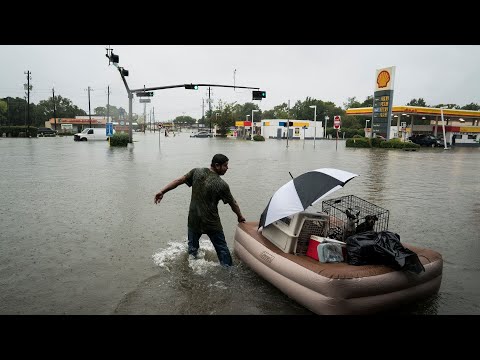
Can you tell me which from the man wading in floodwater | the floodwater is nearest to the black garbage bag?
the floodwater

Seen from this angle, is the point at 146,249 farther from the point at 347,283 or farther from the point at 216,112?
the point at 216,112

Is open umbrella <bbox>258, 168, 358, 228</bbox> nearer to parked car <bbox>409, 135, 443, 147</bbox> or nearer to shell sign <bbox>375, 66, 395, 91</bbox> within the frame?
shell sign <bbox>375, 66, 395, 91</bbox>

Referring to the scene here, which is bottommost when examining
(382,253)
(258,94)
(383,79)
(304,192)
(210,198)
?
(382,253)

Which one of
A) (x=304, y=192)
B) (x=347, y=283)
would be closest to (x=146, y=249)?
(x=304, y=192)

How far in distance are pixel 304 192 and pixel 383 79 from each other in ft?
128

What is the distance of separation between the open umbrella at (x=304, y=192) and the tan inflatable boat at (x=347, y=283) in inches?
21.1

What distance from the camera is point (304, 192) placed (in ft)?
14.5

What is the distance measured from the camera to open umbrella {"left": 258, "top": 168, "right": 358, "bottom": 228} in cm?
426

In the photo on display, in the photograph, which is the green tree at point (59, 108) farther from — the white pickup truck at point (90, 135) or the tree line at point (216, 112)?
the white pickup truck at point (90, 135)

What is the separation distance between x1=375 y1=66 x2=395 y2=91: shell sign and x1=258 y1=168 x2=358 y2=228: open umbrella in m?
37.6

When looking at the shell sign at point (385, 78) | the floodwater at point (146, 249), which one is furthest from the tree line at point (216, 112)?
the floodwater at point (146, 249)

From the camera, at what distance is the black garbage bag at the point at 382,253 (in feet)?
12.7
